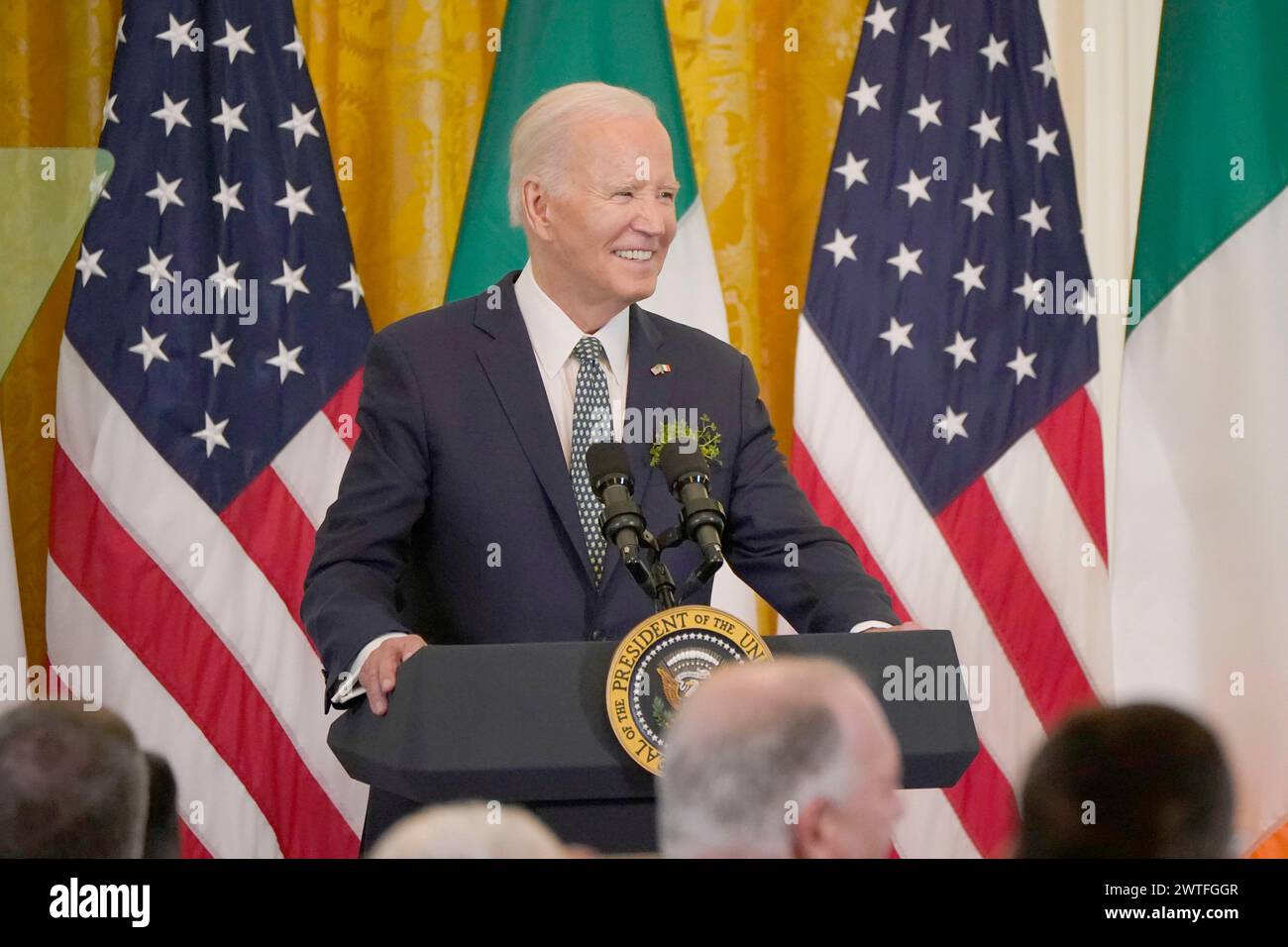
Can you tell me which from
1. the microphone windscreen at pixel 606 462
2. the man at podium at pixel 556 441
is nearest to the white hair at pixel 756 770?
the microphone windscreen at pixel 606 462

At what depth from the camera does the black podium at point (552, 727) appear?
90.2 inches

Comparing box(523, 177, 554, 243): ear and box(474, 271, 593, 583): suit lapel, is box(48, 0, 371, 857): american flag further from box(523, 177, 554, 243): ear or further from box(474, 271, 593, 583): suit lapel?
box(474, 271, 593, 583): suit lapel

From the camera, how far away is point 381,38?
16.4 feet

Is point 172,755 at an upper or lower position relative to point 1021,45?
lower

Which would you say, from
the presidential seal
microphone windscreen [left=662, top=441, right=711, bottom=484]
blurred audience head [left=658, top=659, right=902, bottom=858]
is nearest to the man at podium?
microphone windscreen [left=662, top=441, right=711, bottom=484]

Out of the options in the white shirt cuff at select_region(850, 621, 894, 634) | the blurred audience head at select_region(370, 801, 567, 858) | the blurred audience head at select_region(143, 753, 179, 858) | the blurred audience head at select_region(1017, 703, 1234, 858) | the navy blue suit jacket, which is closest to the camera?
the blurred audience head at select_region(370, 801, 567, 858)

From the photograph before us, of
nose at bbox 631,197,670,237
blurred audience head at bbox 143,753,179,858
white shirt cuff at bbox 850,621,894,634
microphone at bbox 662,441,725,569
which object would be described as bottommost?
blurred audience head at bbox 143,753,179,858

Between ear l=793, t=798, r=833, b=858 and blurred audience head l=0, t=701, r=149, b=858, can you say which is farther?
blurred audience head l=0, t=701, r=149, b=858

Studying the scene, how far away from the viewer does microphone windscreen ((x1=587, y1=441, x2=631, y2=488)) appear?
255 centimetres

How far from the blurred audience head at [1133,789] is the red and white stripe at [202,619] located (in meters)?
3.43

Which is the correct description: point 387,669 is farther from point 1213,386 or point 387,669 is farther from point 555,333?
point 1213,386

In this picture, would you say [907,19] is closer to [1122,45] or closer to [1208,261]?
[1122,45]
